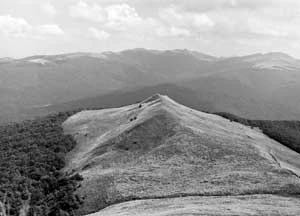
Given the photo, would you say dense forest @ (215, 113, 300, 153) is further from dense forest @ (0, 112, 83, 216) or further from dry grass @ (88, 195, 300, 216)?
dense forest @ (0, 112, 83, 216)

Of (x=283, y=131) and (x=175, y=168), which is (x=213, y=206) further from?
(x=283, y=131)

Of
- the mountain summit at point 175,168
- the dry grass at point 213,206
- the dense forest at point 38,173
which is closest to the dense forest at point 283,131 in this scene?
the mountain summit at point 175,168

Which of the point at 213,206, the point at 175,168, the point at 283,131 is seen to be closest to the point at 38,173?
the point at 175,168

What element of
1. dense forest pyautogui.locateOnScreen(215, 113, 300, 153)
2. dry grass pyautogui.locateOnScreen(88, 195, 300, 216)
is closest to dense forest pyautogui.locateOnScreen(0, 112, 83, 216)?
dry grass pyautogui.locateOnScreen(88, 195, 300, 216)

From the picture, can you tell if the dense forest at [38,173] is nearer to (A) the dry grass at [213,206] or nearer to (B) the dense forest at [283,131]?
(A) the dry grass at [213,206]

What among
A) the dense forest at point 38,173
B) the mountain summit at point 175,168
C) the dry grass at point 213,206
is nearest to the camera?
the dry grass at point 213,206

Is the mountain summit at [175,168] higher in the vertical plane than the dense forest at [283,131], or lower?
higher
